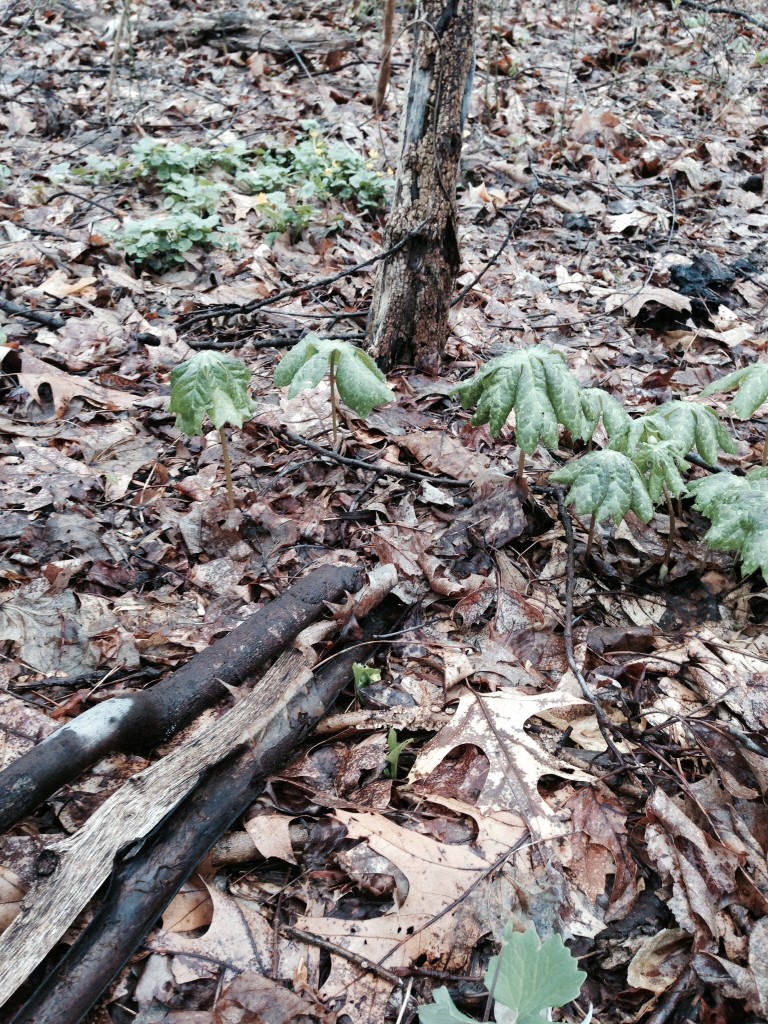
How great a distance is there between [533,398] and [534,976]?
163 cm

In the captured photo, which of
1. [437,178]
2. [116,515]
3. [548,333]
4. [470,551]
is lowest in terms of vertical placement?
[116,515]

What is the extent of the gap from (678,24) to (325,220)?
619 cm

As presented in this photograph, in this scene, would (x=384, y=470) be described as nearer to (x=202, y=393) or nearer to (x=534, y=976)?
(x=202, y=393)

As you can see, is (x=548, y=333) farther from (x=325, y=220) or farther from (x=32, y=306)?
A: (x=32, y=306)

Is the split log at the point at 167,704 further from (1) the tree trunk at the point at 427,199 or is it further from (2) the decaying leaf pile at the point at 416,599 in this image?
(1) the tree trunk at the point at 427,199

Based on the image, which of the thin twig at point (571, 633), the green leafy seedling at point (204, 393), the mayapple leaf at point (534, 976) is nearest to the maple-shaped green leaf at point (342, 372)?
the green leafy seedling at point (204, 393)

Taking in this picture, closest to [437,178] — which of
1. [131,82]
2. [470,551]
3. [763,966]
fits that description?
[470,551]

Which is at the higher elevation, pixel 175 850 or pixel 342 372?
pixel 342 372

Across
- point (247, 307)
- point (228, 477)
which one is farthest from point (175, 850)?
point (247, 307)

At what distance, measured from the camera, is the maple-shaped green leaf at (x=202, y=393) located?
2408 mm

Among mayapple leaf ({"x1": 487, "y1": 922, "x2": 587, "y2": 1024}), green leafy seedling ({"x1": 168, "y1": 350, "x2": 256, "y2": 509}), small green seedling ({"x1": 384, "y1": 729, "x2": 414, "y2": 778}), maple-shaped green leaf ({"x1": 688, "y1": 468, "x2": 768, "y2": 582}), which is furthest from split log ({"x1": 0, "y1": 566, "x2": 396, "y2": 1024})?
maple-shaped green leaf ({"x1": 688, "y1": 468, "x2": 768, "y2": 582})

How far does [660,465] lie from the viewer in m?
2.15

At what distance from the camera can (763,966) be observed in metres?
1.44

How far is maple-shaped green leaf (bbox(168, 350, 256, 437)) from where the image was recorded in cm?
241
